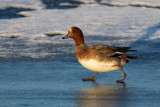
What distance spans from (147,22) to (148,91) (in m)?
6.62

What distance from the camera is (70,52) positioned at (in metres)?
9.33

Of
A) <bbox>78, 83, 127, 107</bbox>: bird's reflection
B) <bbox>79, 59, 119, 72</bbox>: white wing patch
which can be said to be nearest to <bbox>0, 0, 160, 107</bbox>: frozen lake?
<bbox>78, 83, 127, 107</bbox>: bird's reflection

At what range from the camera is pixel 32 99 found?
5828 millimetres

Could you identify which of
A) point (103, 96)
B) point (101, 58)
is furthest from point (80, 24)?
point (103, 96)

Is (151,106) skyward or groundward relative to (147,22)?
skyward

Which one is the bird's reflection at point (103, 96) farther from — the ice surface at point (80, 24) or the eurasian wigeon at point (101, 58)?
the ice surface at point (80, 24)

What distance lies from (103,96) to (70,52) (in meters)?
3.39

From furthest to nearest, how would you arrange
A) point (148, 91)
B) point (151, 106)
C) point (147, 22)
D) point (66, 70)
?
point (147, 22), point (66, 70), point (148, 91), point (151, 106)

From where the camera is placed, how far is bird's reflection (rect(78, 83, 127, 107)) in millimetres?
5584

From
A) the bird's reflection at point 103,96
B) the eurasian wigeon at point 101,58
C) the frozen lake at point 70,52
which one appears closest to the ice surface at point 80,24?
the frozen lake at point 70,52

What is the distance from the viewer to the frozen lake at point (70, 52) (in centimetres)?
600

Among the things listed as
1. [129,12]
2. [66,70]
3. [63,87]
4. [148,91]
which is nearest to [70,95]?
[63,87]

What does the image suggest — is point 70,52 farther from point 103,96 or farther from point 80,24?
point 103,96

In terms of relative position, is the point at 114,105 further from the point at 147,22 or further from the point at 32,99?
the point at 147,22
